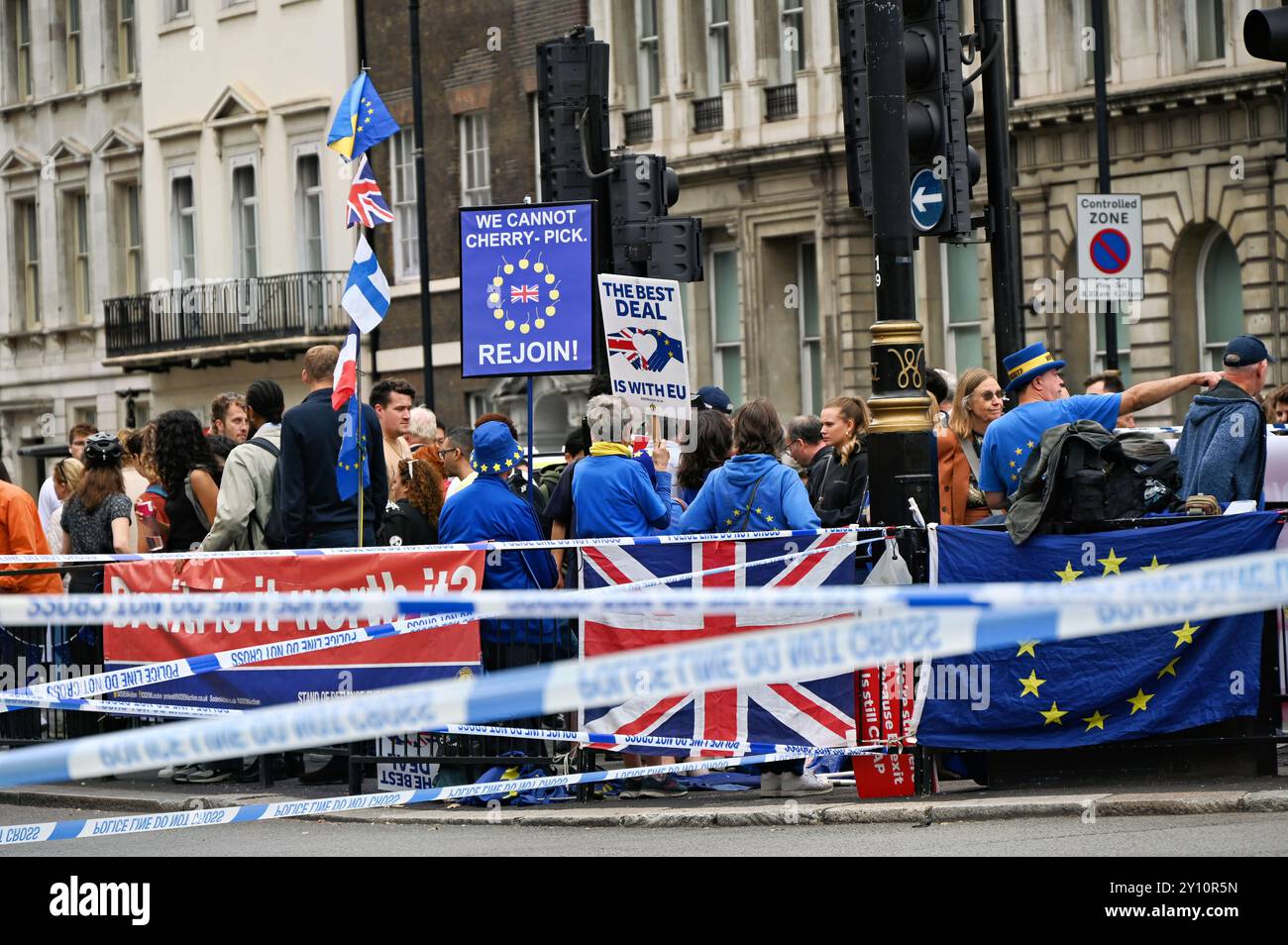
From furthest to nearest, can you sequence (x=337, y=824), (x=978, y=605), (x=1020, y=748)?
1. (x=337, y=824)
2. (x=1020, y=748)
3. (x=978, y=605)

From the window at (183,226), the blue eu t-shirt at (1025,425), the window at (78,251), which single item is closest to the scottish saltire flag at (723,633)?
the blue eu t-shirt at (1025,425)

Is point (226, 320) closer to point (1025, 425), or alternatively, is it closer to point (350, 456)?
point (350, 456)

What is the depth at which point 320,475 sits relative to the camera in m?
13.0

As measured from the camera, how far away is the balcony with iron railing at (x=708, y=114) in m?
36.2

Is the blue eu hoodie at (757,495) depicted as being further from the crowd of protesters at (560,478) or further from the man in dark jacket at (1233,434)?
the man in dark jacket at (1233,434)

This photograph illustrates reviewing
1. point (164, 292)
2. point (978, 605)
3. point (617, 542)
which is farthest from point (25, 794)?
point (164, 292)

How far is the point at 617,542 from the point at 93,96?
3886 centimetres

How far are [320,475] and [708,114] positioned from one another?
79.5ft

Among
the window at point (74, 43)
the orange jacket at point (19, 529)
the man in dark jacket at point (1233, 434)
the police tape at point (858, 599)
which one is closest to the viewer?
the police tape at point (858, 599)

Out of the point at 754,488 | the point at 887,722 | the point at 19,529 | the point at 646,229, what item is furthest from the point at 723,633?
the point at 646,229

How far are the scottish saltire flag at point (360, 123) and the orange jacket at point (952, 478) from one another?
14.0 feet

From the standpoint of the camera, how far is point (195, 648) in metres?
12.7

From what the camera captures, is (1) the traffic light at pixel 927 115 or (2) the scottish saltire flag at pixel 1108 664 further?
(1) the traffic light at pixel 927 115

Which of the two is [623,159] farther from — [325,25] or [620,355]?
[325,25]
